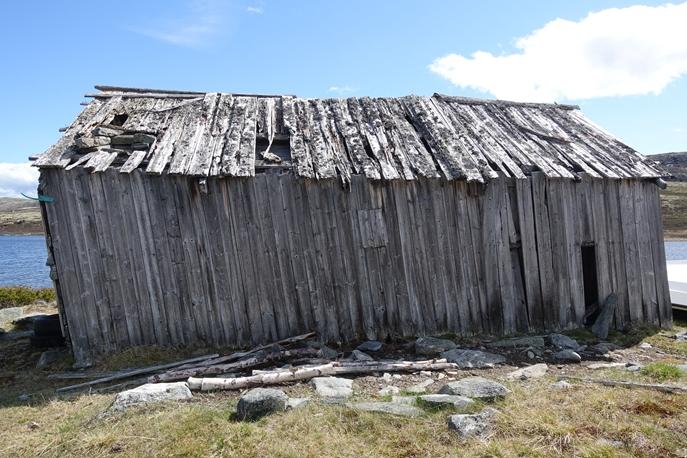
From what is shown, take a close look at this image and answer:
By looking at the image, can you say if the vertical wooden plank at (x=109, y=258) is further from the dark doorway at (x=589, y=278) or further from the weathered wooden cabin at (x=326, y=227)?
the dark doorway at (x=589, y=278)

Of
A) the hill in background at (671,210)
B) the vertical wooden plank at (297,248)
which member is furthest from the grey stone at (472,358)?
the hill in background at (671,210)

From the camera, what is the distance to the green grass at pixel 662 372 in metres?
6.45

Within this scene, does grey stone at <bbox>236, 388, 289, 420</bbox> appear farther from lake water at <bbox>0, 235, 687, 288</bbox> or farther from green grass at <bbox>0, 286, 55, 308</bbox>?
lake water at <bbox>0, 235, 687, 288</bbox>

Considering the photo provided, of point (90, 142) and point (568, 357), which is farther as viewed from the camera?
point (90, 142)

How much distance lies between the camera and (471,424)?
4.79m

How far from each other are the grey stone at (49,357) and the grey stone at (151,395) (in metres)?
3.66

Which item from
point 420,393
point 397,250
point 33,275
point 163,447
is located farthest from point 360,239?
point 33,275

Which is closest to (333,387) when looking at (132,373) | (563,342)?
(132,373)

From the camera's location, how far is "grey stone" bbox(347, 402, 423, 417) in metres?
5.19

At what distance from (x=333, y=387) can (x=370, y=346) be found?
2.09 m

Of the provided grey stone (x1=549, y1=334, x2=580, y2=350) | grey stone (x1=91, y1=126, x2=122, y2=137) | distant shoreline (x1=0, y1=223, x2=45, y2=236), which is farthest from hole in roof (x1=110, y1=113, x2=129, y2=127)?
distant shoreline (x1=0, y1=223, x2=45, y2=236)

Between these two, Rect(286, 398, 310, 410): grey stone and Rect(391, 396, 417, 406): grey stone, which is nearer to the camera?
Rect(286, 398, 310, 410): grey stone

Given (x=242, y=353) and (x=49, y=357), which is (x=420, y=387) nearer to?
(x=242, y=353)

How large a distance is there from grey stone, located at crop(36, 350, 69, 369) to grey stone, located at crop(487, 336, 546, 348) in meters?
7.93
